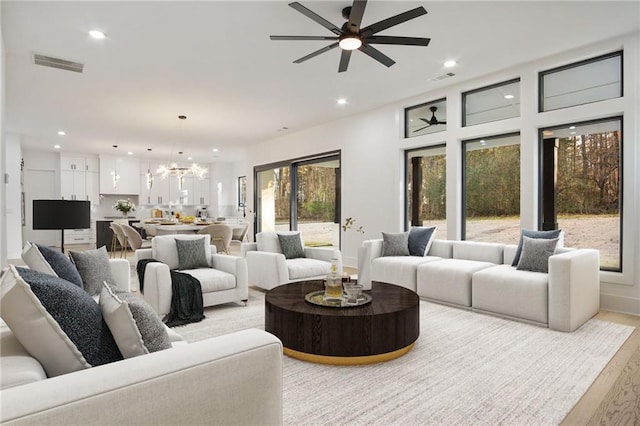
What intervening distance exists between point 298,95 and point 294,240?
235cm

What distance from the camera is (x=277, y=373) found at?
4.25ft

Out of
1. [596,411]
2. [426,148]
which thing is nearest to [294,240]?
[426,148]

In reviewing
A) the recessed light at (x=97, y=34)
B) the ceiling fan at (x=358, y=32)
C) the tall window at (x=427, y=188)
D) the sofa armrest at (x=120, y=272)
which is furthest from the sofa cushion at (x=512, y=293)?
the recessed light at (x=97, y=34)

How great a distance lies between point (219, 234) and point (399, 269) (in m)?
3.84

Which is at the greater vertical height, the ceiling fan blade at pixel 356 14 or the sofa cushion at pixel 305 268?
the ceiling fan blade at pixel 356 14

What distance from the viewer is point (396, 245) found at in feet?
17.4

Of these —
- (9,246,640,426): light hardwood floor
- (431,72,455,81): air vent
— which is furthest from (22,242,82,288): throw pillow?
(431,72,455,81): air vent

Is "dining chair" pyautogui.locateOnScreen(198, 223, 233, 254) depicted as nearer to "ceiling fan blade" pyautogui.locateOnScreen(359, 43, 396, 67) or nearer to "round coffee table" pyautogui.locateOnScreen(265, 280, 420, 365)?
"round coffee table" pyautogui.locateOnScreen(265, 280, 420, 365)

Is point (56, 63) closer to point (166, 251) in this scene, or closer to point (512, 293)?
point (166, 251)

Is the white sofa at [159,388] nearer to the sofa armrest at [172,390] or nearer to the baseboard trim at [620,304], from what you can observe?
the sofa armrest at [172,390]

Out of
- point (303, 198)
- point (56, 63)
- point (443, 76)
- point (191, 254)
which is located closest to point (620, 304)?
point (443, 76)

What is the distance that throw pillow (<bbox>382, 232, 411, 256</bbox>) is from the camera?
208 inches

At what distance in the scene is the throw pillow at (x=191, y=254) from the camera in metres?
4.41

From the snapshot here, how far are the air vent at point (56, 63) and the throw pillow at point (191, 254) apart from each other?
2.50 metres
